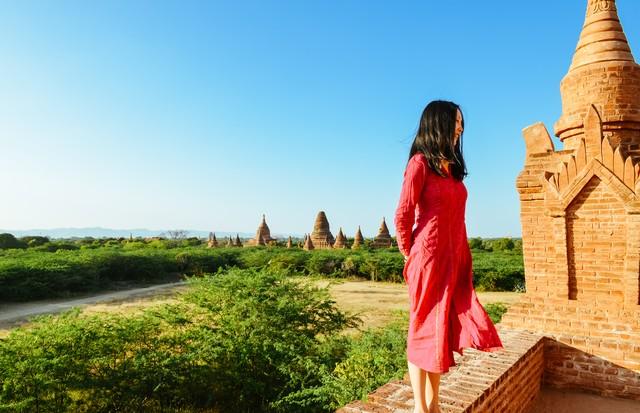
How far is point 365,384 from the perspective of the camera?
4.97 meters

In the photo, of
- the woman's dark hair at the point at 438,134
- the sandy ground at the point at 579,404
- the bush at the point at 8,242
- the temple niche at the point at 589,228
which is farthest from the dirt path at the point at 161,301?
the bush at the point at 8,242

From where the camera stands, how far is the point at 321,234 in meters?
49.1

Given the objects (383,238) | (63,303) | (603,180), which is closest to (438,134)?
(603,180)

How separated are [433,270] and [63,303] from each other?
2360cm

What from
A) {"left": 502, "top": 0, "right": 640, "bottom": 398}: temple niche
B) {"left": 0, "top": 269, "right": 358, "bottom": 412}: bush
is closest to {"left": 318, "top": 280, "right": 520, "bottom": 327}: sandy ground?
{"left": 0, "top": 269, "right": 358, "bottom": 412}: bush

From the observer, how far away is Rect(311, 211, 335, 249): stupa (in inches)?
1912

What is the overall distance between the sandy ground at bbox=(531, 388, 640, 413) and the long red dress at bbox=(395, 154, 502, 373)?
2745mm

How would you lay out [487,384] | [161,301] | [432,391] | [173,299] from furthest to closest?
[161,301]
[173,299]
[487,384]
[432,391]

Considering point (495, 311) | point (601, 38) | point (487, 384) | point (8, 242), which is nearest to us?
point (487, 384)

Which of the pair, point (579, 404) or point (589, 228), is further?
point (589, 228)

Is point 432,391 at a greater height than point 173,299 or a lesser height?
greater

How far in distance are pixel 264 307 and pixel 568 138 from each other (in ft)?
17.9

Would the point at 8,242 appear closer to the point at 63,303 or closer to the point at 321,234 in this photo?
the point at 63,303

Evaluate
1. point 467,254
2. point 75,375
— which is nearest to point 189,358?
point 75,375
